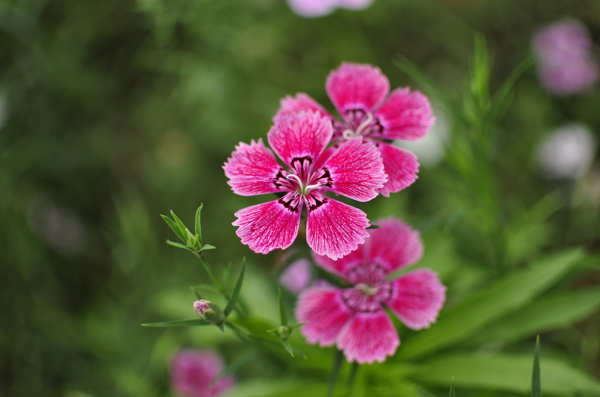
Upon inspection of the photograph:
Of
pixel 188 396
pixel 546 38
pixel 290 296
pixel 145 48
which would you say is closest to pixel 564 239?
pixel 546 38

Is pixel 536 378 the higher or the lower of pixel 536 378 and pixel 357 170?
the lower

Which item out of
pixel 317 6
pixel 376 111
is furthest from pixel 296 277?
pixel 317 6

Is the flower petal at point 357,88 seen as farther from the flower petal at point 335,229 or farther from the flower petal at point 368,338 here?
the flower petal at point 368,338

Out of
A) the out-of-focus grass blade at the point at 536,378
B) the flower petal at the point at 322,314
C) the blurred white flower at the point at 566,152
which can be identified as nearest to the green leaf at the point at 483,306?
the out-of-focus grass blade at the point at 536,378

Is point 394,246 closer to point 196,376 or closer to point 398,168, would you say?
point 398,168

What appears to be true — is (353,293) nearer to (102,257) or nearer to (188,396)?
(188,396)

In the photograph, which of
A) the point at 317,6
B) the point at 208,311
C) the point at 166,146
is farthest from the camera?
the point at 166,146
